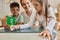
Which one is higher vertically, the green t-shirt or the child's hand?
the green t-shirt

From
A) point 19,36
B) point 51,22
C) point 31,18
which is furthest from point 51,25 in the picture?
point 19,36

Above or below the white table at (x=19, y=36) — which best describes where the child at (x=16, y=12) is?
above

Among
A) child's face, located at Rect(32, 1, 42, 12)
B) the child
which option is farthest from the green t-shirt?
child's face, located at Rect(32, 1, 42, 12)

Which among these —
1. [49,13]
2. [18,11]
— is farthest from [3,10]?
[49,13]

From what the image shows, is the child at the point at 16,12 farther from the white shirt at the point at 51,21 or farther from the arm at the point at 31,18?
the white shirt at the point at 51,21

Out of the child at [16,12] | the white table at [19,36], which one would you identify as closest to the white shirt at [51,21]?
the white table at [19,36]

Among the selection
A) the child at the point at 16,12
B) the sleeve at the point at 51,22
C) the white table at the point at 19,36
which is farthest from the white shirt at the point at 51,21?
the child at the point at 16,12

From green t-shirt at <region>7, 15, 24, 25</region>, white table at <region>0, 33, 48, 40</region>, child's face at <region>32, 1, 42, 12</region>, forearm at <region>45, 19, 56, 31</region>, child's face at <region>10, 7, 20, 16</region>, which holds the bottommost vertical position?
white table at <region>0, 33, 48, 40</region>

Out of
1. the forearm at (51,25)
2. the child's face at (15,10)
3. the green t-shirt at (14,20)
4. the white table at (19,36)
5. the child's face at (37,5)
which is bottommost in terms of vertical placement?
the white table at (19,36)

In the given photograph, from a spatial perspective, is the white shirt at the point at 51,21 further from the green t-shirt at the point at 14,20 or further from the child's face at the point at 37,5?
the green t-shirt at the point at 14,20

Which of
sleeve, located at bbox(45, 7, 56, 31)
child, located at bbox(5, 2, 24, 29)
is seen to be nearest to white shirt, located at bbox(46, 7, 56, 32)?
sleeve, located at bbox(45, 7, 56, 31)

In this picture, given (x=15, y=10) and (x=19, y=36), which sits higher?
(x=15, y=10)

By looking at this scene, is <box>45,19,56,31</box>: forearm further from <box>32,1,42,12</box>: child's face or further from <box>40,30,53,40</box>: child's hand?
<box>32,1,42,12</box>: child's face

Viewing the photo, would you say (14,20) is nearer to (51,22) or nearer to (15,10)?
(15,10)
